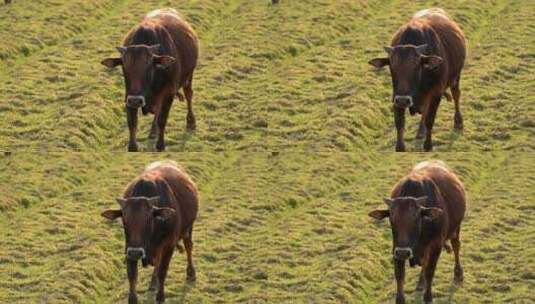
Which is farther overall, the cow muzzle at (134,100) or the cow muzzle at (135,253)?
the cow muzzle at (134,100)

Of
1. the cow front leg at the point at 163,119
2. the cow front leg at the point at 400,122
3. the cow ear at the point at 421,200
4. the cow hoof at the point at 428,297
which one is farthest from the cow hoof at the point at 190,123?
the cow ear at the point at 421,200

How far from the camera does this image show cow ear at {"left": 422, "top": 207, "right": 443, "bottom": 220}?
31297mm

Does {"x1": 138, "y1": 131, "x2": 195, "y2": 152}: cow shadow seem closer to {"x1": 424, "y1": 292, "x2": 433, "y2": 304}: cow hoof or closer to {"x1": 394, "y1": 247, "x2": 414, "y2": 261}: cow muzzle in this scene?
{"x1": 424, "y1": 292, "x2": 433, "y2": 304}: cow hoof

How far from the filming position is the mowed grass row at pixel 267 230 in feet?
115

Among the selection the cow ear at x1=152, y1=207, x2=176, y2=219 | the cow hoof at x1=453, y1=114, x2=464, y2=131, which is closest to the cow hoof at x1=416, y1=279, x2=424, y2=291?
the cow ear at x1=152, y1=207, x2=176, y2=219

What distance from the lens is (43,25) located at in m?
52.2

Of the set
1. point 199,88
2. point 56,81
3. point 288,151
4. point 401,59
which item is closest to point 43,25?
point 56,81

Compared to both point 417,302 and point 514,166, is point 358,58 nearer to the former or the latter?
point 514,166

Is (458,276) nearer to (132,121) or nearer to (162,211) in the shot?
(162,211)

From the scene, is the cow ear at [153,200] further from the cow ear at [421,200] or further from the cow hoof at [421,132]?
the cow hoof at [421,132]

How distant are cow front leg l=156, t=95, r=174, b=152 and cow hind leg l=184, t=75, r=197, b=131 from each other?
222 centimetres

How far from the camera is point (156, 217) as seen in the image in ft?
103

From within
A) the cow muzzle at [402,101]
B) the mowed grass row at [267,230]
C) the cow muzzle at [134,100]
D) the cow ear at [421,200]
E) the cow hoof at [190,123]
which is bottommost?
the mowed grass row at [267,230]

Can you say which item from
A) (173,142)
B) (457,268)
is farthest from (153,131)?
(457,268)
